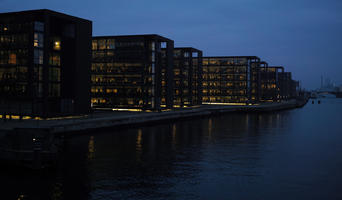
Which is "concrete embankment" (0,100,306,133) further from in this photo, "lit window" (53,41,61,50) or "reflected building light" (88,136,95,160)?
"lit window" (53,41,61,50)

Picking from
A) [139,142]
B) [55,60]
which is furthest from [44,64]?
[139,142]

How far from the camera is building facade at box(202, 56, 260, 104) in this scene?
595 ft

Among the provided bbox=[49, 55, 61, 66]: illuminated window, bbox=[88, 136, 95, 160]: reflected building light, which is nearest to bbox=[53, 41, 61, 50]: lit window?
bbox=[49, 55, 61, 66]: illuminated window

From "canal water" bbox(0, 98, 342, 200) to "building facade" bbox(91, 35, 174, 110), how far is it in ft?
158

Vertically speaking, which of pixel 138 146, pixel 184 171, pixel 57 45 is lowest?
pixel 184 171

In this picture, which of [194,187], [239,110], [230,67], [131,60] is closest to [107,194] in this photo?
[194,187]

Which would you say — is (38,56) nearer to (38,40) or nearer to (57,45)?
(38,40)

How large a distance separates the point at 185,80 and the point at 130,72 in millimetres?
40550

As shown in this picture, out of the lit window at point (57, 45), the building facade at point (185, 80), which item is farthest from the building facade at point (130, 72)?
the lit window at point (57, 45)

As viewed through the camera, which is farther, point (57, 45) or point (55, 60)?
point (57, 45)

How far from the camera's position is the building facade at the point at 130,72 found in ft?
344

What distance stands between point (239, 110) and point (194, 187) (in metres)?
107

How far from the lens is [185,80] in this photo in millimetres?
144750

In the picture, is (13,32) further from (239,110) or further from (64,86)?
(239,110)
